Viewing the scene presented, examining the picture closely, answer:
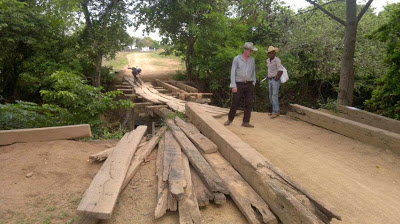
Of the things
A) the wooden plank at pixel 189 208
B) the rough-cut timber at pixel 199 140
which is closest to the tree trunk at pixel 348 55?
the rough-cut timber at pixel 199 140

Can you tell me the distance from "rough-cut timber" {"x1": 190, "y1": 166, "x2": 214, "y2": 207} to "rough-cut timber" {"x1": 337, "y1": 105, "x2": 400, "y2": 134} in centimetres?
461

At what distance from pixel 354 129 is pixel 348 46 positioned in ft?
10.4

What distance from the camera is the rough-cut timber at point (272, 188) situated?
91.4 inches

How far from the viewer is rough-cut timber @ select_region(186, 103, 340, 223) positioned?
232 centimetres

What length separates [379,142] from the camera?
4.85 meters

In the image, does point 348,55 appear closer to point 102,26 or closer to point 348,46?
point 348,46

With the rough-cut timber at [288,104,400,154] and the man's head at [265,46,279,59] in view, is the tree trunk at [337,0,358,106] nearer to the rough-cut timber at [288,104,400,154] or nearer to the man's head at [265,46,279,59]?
the rough-cut timber at [288,104,400,154]

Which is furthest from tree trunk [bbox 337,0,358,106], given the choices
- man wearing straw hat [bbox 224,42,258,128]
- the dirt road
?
man wearing straw hat [bbox 224,42,258,128]

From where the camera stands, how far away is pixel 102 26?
45.8 feet

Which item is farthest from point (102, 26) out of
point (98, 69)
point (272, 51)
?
point (272, 51)

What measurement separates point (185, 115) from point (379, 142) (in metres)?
4.08

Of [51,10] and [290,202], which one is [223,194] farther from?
[51,10]

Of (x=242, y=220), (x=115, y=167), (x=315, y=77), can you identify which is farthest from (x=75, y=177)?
(x=315, y=77)

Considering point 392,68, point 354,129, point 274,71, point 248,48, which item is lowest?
point 354,129
